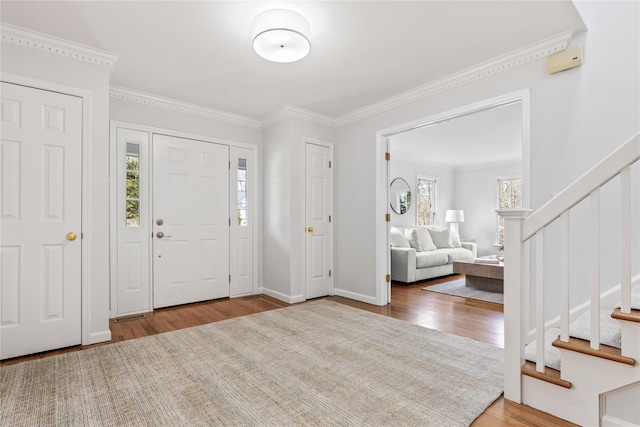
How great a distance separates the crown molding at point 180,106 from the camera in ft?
11.8

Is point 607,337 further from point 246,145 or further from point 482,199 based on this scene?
point 482,199

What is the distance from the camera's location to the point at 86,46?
2.70 metres

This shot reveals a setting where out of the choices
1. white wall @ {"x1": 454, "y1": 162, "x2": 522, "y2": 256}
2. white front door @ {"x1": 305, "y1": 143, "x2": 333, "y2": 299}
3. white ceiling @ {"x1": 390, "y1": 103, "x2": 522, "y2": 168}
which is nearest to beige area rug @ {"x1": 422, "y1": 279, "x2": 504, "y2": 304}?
white front door @ {"x1": 305, "y1": 143, "x2": 333, "y2": 299}

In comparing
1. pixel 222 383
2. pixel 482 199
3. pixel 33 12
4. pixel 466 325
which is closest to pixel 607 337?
pixel 466 325

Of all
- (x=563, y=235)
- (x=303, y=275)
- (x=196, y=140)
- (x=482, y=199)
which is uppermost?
(x=196, y=140)

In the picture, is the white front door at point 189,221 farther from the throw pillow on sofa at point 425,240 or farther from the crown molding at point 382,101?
the throw pillow on sofa at point 425,240

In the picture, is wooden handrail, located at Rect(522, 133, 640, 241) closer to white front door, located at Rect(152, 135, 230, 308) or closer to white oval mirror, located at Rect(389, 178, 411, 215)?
white front door, located at Rect(152, 135, 230, 308)

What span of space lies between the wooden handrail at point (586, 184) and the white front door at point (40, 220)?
3.34 m

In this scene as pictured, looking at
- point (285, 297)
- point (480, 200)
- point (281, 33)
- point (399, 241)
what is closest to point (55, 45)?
point (281, 33)

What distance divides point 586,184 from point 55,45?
12.5ft

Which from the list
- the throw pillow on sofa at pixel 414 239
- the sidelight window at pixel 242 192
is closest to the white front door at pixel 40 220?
the sidelight window at pixel 242 192

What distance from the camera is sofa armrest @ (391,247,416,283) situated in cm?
525

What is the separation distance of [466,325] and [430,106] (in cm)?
229

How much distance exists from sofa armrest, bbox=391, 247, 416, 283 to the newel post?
10.9 ft
